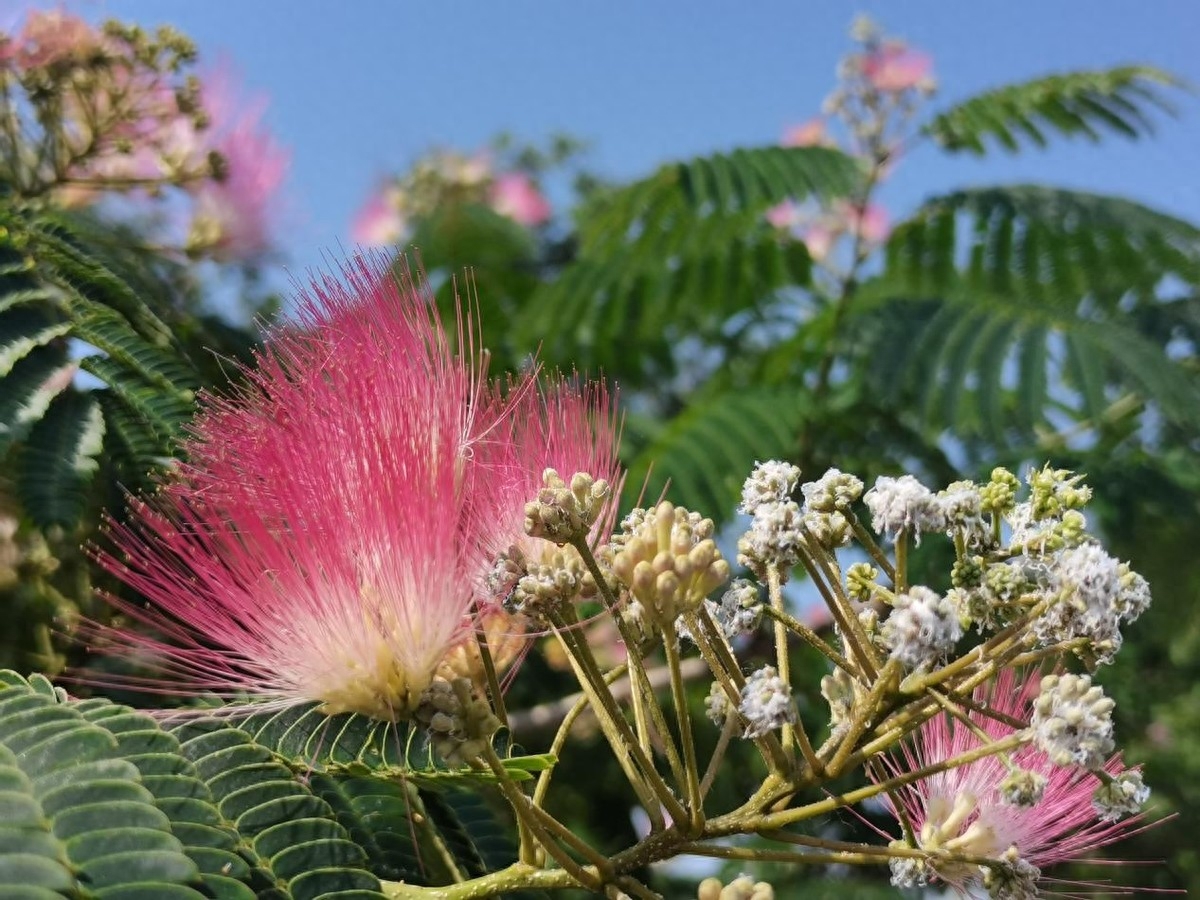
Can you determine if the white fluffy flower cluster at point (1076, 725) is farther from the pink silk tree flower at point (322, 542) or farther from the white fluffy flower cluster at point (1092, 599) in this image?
the pink silk tree flower at point (322, 542)

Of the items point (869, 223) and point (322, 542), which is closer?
point (322, 542)

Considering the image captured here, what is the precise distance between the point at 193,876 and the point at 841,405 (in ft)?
9.39

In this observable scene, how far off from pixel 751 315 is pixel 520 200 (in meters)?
3.60

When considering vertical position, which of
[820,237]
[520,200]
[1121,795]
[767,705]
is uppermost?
[520,200]

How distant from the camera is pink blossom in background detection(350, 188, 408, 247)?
7.45 metres

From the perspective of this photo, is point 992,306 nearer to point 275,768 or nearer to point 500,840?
point 500,840

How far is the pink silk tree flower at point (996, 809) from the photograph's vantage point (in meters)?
1.51

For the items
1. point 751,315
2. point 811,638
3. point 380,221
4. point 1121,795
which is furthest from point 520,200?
point 1121,795

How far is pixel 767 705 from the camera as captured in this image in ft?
4.46

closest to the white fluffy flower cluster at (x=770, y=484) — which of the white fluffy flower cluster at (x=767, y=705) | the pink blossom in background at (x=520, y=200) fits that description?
the white fluffy flower cluster at (x=767, y=705)

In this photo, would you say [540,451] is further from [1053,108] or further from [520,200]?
[520,200]

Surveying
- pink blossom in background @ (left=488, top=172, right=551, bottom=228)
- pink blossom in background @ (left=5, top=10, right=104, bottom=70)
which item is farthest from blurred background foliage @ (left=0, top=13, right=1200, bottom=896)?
pink blossom in background @ (left=488, top=172, right=551, bottom=228)

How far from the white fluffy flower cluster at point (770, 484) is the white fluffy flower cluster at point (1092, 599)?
1.15 ft

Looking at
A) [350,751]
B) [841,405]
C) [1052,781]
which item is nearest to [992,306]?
[841,405]
